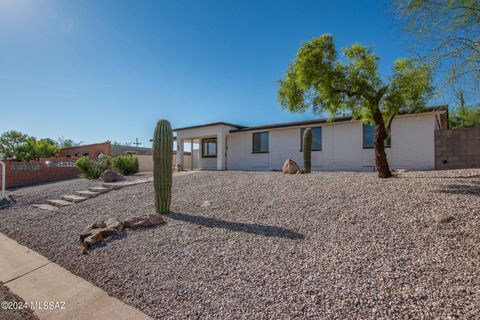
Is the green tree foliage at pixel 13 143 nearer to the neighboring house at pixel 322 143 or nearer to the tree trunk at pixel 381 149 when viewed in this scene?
the neighboring house at pixel 322 143

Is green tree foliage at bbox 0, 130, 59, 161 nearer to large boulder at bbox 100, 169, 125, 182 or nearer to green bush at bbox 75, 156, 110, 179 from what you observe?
green bush at bbox 75, 156, 110, 179

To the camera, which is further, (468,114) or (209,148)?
(209,148)

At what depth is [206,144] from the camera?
66.6 feet

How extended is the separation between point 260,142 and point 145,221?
11977 mm

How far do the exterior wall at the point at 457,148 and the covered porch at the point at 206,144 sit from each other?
36.6ft

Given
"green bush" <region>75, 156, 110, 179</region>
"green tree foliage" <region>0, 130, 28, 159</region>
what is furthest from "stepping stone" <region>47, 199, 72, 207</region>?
"green tree foliage" <region>0, 130, 28, 159</region>

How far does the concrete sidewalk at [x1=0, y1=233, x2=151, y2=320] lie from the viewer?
322cm

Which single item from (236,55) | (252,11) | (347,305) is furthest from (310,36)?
(347,305)

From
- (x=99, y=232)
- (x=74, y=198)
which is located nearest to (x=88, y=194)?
(x=74, y=198)

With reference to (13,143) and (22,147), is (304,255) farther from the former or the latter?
(13,143)

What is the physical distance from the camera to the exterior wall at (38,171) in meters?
16.2

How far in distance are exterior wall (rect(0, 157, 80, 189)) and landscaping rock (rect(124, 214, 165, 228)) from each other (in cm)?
1534

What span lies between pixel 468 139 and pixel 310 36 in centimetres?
779

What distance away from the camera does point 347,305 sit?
2.62m
